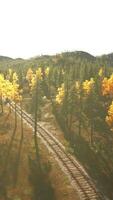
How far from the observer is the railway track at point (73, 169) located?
71900 mm

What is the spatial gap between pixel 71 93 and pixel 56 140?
16340 mm

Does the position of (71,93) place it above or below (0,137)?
above

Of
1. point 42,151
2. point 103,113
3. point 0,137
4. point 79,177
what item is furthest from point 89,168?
point 103,113

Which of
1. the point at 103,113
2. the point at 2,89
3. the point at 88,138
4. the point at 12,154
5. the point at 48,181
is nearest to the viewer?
the point at 48,181

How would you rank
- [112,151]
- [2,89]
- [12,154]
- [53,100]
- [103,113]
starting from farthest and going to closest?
[53,100] < [103,113] < [2,89] < [112,151] < [12,154]

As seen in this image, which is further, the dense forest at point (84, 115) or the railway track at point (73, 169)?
the dense forest at point (84, 115)

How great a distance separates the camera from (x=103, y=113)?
404 feet

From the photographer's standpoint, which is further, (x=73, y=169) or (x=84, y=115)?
(x=84, y=115)

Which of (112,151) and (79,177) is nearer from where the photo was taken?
(79,177)

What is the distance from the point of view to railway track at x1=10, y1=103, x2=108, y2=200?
236 feet

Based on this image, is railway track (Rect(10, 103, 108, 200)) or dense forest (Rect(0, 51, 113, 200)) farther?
dense forest (Rect(0, 51, 113, 200))

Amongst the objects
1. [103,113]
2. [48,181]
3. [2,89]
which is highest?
[2,89]

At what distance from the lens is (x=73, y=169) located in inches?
3211

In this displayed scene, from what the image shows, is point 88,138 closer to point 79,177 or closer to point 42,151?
point 42,151
